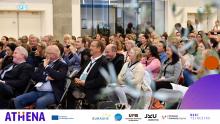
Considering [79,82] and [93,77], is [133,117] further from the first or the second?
[79,82]

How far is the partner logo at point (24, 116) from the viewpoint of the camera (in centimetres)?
471

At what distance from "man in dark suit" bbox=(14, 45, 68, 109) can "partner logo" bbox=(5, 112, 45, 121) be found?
4.71 feet

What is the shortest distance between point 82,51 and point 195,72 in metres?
3.21

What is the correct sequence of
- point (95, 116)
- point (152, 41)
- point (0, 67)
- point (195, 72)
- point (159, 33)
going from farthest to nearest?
point (0, 67) < point (152, 41) < point (159, 33) < point (195, 72) < point (95, 116)

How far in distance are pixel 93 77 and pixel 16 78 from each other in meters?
1.19

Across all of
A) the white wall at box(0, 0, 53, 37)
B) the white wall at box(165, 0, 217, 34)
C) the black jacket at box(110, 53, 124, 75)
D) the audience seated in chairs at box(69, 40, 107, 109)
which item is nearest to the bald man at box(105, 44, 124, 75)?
the black jacket at box(110, 53, 124, 75)

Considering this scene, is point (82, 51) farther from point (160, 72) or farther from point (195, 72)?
point (195, 72)

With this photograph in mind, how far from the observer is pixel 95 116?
4.70 meters

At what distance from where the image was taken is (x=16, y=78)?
664 cm

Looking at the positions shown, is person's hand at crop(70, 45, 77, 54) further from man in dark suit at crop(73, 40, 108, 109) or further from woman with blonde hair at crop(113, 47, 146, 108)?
woman with blonde hair at crop(113, 47, 146, 108)

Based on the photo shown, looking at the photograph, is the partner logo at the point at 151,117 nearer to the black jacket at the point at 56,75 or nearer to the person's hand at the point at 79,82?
the person's hand at the point at 79,82

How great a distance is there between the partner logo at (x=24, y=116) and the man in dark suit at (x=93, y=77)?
3.92 ft

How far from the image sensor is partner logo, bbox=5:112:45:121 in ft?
15.4

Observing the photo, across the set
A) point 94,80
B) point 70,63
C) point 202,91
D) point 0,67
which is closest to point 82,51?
point 70,63
